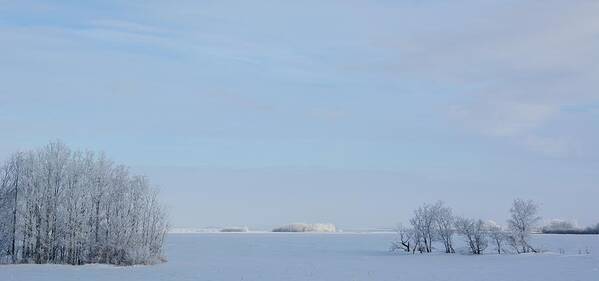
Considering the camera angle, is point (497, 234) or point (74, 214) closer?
point (74, 214)

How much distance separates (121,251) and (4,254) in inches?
293

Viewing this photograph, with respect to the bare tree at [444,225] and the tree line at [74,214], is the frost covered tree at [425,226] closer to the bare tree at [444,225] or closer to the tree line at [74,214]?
the bare tree at [444,225]

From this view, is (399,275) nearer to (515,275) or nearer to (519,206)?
(515,275)

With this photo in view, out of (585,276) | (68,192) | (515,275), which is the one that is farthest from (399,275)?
(68,192)

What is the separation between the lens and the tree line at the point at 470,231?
65312 mm

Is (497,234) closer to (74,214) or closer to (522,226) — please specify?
(522,226)

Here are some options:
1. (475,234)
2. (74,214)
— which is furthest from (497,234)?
(74,214)

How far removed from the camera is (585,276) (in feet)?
111

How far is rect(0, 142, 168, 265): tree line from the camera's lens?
48.5 metres

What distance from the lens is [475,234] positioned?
65.3 metres

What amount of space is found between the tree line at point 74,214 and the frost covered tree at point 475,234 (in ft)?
92.0

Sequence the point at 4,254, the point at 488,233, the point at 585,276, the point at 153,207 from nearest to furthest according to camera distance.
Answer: the point at 585,276 < the point at 4,254 < the point at 153,207 < the point at 488,233

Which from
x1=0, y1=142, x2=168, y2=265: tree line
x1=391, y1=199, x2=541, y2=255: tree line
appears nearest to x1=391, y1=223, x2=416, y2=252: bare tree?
x1=391, y1=199, x2=541, y2=255: tree line

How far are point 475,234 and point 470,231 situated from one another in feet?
1.84
